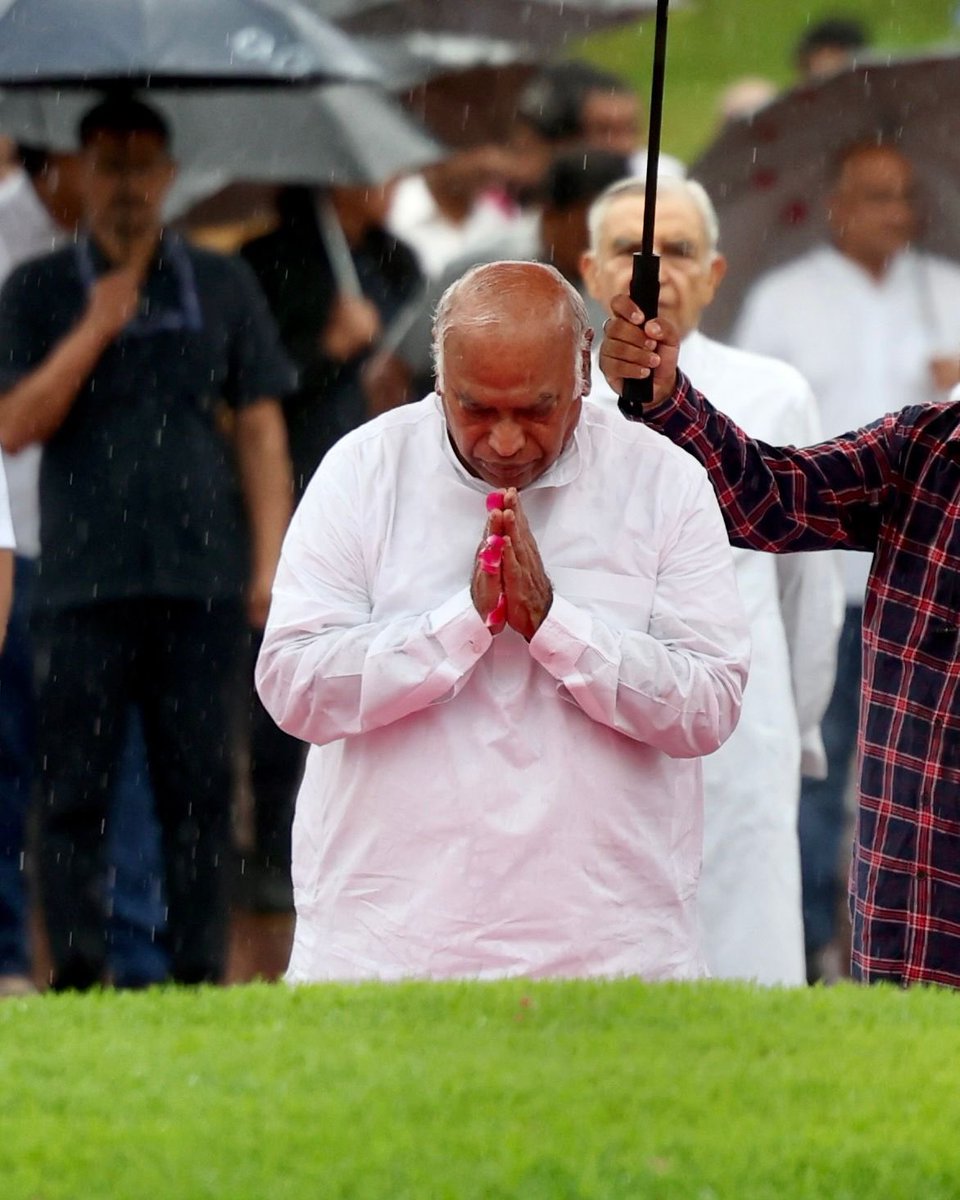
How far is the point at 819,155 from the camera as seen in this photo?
8328 mm

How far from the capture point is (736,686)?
4.48 m

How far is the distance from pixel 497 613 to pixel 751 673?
7.45ft

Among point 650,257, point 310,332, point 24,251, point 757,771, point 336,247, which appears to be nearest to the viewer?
point 650,257

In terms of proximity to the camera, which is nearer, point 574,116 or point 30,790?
point 30,790

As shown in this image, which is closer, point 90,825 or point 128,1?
point 90,825

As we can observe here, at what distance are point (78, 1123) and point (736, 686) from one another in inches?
74.3

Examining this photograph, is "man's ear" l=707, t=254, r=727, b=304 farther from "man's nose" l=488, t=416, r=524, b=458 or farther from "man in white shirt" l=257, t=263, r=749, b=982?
"man's nose" l=488, t=416, r=524, b=458

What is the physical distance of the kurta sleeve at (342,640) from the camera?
4270 mm

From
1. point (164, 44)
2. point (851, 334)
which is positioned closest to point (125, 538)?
point (164, 44)

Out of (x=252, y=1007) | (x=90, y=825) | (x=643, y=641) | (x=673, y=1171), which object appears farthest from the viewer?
(x=90, y=825)

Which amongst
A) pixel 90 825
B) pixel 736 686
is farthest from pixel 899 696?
pixel 90 825

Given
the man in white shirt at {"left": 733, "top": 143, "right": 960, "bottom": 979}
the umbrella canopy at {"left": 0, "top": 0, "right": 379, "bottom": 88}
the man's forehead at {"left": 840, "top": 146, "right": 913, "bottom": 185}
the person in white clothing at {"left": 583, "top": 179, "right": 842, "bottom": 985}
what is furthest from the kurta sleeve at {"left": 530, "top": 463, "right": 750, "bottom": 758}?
the man's forehead at {"left": 840, "top": 146, "right": 913, "bottom": 185}

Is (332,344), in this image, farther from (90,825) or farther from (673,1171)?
(673,1171)

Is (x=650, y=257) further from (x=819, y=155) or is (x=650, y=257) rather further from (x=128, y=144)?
(x=819, y=155)
